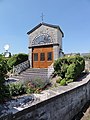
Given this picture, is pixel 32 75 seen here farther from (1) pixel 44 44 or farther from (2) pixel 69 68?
(2) pixel 69 68

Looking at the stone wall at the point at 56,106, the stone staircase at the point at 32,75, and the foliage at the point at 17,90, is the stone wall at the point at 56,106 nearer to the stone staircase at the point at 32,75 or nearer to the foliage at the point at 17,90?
the foliage at the point at 17,90

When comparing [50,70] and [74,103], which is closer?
[74,103]

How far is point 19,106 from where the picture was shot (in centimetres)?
454

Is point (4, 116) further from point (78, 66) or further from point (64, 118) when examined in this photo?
point (78, 66)

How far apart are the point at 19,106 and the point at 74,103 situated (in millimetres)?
3806

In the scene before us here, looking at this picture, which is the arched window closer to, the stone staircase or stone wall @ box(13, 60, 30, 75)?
stone wall @ box(13, 60, 30, 75)

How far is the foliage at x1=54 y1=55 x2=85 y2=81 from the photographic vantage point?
11.8m

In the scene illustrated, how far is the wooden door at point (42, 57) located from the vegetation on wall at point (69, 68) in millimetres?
5158

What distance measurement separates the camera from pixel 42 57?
19.2 meters

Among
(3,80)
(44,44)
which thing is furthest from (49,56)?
(3,80)

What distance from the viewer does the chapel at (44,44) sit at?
1822 centimetres

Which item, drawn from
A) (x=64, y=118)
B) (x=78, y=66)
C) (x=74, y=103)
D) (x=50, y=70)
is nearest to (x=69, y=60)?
(x=78, y=66)

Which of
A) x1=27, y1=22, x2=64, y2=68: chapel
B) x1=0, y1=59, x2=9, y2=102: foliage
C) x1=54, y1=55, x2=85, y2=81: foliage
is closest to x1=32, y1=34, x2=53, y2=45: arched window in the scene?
x1=27, y1=22, x2=64, y2=68: chapel

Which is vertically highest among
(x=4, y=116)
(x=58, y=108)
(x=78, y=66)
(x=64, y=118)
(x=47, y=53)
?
(x=47, y=53)
